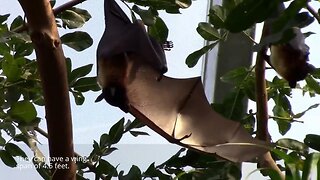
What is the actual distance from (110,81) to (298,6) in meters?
0.45

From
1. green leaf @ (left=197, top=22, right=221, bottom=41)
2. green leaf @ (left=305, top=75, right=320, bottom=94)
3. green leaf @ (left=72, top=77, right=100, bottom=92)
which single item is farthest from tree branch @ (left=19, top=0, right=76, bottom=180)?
green leaf @ (left=305, top=75, right=320, bottom=94)

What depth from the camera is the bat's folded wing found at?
2.87 ft

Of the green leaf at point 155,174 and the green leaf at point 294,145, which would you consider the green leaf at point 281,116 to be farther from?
the green leaf at point 155,174

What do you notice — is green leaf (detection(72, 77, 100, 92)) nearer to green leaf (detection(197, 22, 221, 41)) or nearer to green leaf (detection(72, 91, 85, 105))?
green leaf (detection(72, 91, 85, 105))

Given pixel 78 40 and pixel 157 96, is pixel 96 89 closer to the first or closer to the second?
pixel 78 40

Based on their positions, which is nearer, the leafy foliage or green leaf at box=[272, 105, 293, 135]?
the leafy foliage

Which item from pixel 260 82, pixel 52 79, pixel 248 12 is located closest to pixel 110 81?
pixel 52 79

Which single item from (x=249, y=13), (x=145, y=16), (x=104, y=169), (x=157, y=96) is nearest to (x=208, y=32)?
(x=145, y=16)

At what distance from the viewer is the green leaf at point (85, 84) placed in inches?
47.5

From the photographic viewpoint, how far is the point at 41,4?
2.70 ft

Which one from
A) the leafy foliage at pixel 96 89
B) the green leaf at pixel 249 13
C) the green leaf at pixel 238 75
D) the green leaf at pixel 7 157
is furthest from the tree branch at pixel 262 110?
the green leaf at pixel 7 157

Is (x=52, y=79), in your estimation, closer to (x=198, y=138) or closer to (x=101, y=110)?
(x=198, y=138)

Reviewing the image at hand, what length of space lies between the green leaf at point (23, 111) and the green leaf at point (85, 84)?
16cm

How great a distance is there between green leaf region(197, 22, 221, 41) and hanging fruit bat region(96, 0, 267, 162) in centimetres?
17
